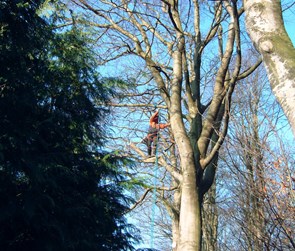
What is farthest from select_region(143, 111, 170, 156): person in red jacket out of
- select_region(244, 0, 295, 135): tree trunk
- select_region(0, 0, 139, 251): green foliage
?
select_region(244, 0, 295, 135): tree trunk

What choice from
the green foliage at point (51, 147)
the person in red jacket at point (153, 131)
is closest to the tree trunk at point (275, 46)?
the green foliage at point (51, 147)

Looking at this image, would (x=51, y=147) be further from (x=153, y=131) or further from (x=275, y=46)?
(x=275, y=46)

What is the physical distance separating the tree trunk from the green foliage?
3.09 meters

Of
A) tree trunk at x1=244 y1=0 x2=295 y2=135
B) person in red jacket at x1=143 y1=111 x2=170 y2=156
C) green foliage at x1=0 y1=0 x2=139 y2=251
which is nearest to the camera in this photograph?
tree trunk at x1=244 y1=0 x2=295 y2=135

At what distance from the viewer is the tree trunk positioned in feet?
9.46

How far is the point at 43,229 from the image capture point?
5.45 metres

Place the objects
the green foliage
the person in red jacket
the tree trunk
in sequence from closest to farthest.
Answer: the tree trunk < the green foliage < the person in red jacket

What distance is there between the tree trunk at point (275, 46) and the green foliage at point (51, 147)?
3092 mm

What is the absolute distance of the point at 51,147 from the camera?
20.1 ft

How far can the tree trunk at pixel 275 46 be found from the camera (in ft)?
9.46

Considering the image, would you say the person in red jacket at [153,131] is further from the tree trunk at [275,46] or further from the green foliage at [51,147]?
the tree trunk at [275,46]

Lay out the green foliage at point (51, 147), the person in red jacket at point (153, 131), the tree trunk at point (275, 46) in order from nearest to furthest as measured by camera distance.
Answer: the tree trunk at point (275, 46) < the green foliage at point (51, 147) < the person in red jacket at point (153, 131)

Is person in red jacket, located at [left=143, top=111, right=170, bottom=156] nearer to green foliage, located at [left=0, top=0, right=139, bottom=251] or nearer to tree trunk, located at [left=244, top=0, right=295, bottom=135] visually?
green foliage, located at [left=0, top=0, right=139, bottom=251]

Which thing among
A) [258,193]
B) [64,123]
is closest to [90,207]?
[64,123]
